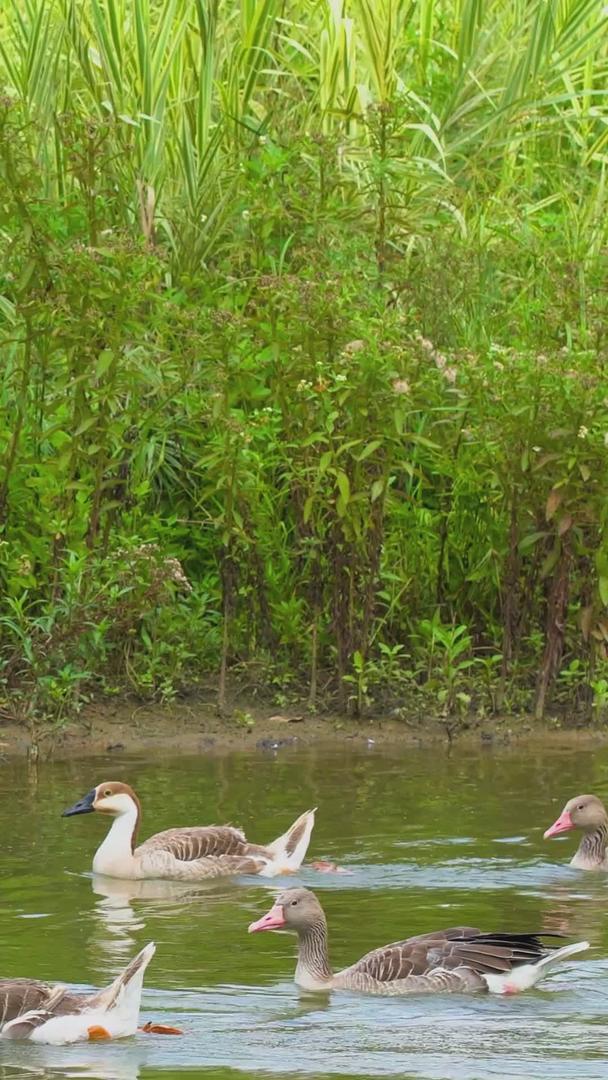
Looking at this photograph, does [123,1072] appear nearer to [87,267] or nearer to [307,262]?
[87,267]

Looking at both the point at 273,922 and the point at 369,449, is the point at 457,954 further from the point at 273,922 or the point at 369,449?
the point at 369,449

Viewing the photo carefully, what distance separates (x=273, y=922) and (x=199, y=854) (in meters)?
1.59

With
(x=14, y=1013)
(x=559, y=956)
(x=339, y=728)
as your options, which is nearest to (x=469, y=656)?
(x=339, y=728)

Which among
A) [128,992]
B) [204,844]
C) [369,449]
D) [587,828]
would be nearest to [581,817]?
[587,828]

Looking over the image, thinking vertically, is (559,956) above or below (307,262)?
below

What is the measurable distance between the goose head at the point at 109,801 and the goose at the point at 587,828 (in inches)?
80.4

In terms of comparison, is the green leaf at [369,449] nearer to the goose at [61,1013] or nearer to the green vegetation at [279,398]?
the green vegetation at [279,398]

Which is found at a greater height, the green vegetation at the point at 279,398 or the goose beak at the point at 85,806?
the green vegetation at the point at 279,398

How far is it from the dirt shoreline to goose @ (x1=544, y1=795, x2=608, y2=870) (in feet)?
7.45

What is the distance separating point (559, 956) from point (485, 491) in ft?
18.4

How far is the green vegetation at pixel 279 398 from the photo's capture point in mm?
12609

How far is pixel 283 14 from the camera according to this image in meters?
16.2

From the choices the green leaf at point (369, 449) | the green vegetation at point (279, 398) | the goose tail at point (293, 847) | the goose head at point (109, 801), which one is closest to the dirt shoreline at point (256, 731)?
the green vegetation at point (279, 398)

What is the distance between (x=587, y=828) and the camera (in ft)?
34.4
